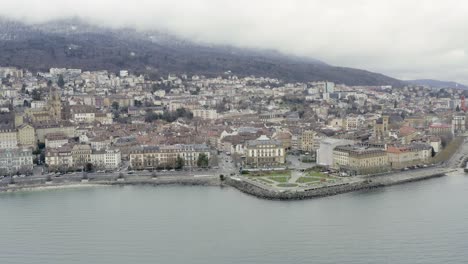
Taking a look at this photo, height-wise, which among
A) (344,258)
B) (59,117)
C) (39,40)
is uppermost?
(39,40)

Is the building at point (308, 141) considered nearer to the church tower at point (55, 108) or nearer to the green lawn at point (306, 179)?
the green lawn at point (306, 179)

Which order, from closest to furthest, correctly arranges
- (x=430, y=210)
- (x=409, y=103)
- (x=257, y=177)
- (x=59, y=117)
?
1. (x=430, y=210)
2. (x=257, y=177)
3. (x=59, y=117)
4. (x=409, y=103)

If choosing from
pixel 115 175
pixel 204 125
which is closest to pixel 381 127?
pixel 204 125

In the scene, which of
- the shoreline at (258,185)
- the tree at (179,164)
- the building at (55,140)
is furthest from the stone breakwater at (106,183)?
the building at (55,140)

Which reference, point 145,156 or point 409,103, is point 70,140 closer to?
point 145,156

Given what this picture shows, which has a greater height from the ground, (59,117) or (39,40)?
(39,40)

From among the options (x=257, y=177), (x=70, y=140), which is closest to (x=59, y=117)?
(x=70, y=140)

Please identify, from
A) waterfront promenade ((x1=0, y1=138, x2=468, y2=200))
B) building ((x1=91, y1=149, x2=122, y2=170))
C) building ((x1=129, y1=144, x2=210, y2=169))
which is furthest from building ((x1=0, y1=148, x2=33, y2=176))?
building ((x1=129, y1=144, x2=210, y2=169))
